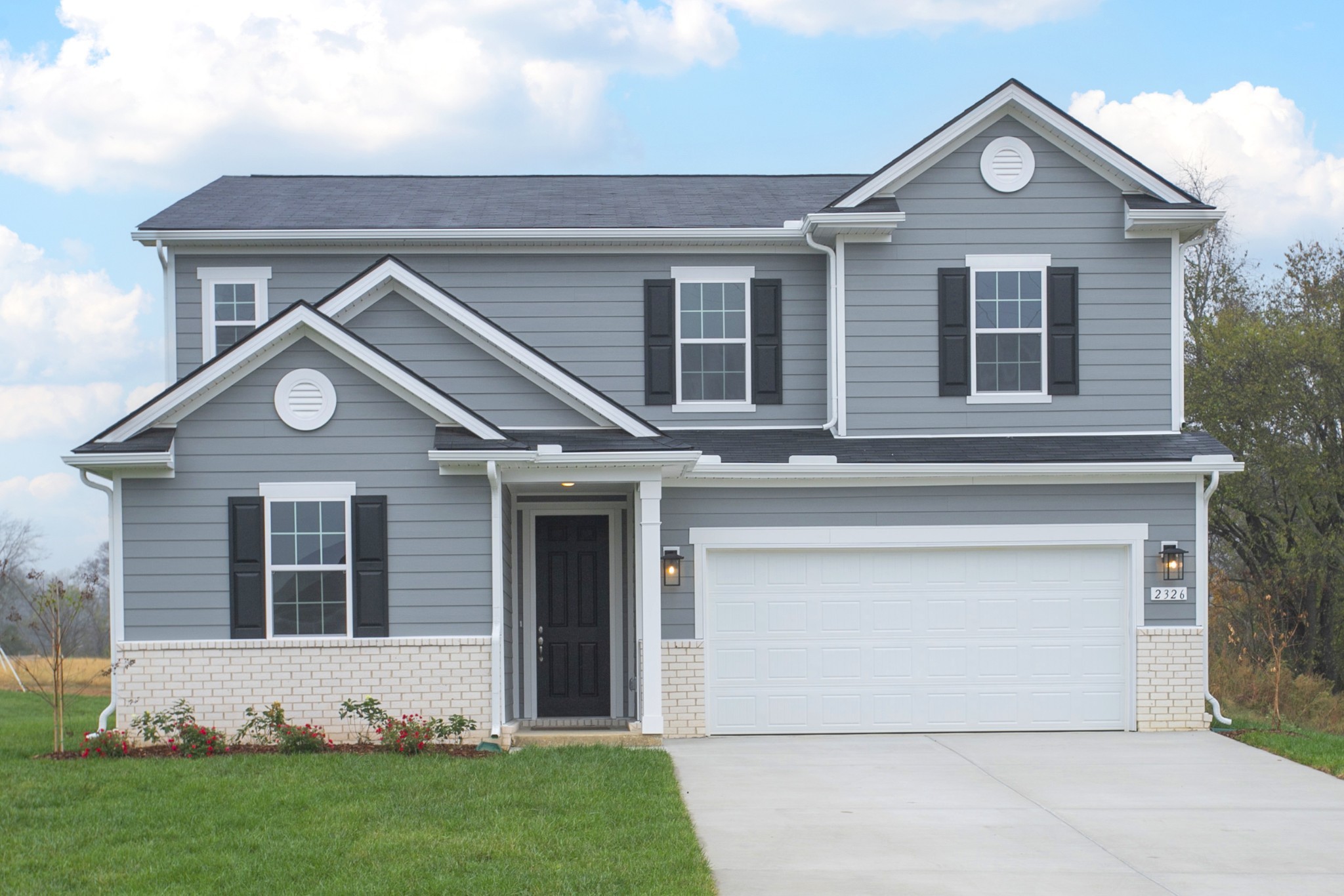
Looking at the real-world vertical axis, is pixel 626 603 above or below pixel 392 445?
below

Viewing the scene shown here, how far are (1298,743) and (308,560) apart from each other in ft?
30.3

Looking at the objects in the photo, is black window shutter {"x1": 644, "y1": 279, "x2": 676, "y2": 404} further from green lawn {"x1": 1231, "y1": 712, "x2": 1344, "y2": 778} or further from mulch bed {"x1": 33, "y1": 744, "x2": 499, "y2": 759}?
green lawn {"x1": 1231, "y1": 712, "x2": 1344, "y2": 778}

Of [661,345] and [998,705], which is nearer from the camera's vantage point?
[998,705]

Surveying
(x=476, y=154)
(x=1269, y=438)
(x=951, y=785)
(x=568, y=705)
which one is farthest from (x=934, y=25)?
(x=951, y=785)

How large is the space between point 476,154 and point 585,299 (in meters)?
14.4

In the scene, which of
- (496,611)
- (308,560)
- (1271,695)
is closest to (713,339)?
(496,611)

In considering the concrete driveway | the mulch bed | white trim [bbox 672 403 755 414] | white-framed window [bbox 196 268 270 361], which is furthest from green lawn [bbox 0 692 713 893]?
white-framed window [bbox 196 268 270 361]

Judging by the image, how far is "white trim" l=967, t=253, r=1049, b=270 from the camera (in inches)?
525

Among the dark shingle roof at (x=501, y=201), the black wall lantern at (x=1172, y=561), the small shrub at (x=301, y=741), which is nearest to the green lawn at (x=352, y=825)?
the small shrub at (x=301, y=741)

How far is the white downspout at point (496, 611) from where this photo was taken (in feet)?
37.2

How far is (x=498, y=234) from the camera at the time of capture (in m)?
13.7

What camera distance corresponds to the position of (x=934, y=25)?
20.0 metres

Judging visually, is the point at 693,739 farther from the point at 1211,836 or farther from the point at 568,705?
the point at 1211,836

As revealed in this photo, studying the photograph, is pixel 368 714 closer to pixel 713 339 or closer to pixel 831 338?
pixel 713 339
